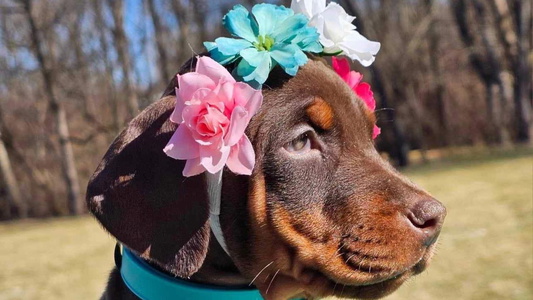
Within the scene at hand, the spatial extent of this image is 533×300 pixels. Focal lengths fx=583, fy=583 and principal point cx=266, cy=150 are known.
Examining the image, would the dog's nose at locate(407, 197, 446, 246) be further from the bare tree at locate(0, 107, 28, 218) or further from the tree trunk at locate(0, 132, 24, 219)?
the tree trunk at locate(0, 132, 24, 219)

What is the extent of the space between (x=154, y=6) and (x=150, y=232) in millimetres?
26792

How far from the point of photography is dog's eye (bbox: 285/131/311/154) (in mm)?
2725

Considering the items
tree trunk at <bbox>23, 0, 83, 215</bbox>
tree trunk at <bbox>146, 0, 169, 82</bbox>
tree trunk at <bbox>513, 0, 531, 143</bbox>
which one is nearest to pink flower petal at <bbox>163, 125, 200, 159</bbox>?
tree trunk at <bbox>23, 0, 83, 215</bbox>

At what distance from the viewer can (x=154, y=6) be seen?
27812 millimetres

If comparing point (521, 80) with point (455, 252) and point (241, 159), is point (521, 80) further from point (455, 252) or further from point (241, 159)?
point (241, 159)

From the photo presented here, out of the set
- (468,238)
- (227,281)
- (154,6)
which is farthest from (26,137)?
(227,281)

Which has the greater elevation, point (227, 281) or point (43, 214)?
point (227, 281)

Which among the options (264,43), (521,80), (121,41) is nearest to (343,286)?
(264,43)

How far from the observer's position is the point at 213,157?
2.47 meters

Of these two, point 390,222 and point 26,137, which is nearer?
point 390,222

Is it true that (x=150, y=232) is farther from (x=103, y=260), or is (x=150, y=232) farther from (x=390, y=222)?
(x=103, y=260)

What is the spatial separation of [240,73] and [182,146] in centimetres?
48

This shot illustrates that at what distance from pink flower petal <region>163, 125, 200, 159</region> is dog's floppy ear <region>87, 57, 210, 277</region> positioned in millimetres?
134

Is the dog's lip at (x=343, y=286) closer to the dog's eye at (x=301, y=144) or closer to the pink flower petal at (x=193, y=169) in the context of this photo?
the dog's eye at (x=301, y=144)
